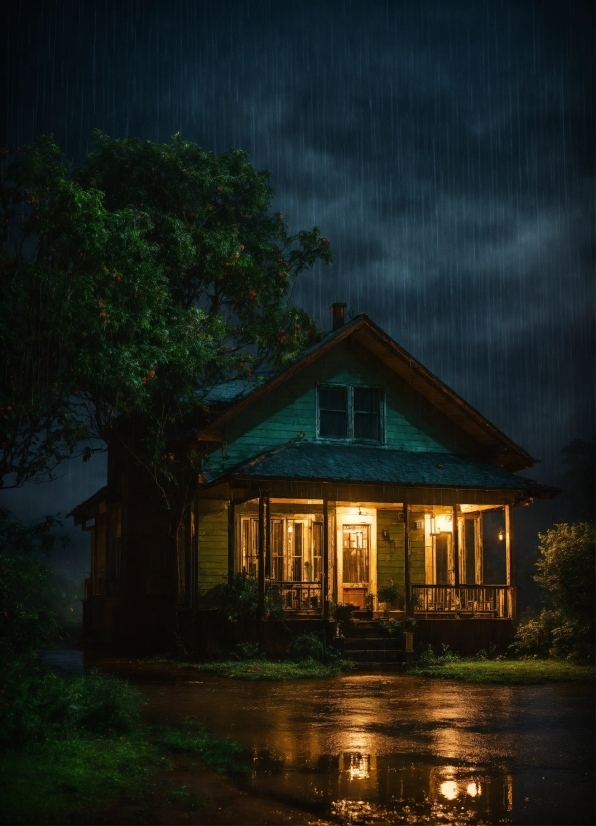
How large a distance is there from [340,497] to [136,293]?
365 inches

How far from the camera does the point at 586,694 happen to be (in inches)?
641

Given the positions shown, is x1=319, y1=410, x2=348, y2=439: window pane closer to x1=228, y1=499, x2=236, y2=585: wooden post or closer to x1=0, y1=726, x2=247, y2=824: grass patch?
x1=228, y1=499, x2=236, y2=585: wooden post

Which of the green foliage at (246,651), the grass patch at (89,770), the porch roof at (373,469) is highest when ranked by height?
the porch roof at (373,469)

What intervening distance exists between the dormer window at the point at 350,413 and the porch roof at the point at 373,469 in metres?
0.55

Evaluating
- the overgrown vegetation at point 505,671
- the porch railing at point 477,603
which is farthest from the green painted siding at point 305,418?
the overgrown vegetation at point 505,671

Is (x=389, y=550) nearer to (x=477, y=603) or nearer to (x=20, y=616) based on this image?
(x=477, y=603)

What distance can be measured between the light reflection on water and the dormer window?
1032cm

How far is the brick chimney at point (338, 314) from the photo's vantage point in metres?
29.1

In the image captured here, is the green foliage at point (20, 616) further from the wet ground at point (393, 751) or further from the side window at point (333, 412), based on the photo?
the side window at point (333, 412)

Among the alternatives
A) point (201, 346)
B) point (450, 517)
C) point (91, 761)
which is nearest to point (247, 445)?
point (201, 346)

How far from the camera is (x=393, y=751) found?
1058 centimetres

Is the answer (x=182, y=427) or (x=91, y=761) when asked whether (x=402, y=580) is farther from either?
(x=91, y=761)

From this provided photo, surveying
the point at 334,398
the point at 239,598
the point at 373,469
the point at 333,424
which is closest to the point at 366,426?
the point at 333,424

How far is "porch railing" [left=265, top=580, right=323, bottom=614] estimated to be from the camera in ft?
76.7
